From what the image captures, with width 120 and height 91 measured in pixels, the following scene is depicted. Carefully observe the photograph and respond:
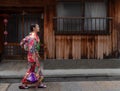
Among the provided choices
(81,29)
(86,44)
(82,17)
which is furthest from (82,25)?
(86,44)

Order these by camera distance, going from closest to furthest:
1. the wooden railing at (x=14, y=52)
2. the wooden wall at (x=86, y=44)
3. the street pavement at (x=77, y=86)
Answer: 1. the street pavement at (x=77, y=86)
2. the wooden wall at (x=86, y=44)
3. the wooden railing at (x=14, y=52)

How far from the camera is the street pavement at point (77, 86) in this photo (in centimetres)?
1171

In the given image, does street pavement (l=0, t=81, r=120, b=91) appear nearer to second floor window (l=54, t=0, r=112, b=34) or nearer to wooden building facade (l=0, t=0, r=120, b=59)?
wooden building facade (l=0, t=0, r=120, b=59)

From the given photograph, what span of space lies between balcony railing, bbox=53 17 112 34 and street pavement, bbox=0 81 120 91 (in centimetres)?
277

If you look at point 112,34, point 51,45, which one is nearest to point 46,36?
point 51,45

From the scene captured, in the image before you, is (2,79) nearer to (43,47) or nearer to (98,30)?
(43,47)

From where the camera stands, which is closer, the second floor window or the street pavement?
the street pavement

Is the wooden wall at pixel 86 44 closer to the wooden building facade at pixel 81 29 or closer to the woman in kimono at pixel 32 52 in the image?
the wooden building facade at pixel 81 29

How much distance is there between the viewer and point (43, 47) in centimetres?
1534

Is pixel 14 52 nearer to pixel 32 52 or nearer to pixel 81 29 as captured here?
pixel 81 29

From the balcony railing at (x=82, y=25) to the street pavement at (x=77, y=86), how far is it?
2768mm

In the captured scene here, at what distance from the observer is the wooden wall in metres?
14.7

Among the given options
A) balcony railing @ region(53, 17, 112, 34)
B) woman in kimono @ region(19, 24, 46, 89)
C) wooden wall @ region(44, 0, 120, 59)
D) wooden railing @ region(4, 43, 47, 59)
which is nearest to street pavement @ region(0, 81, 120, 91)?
woman in kimono @ region(19, 24, 46, 89)

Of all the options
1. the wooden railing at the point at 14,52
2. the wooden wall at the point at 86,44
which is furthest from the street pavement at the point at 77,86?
the wooden railing at the point at 14,52
